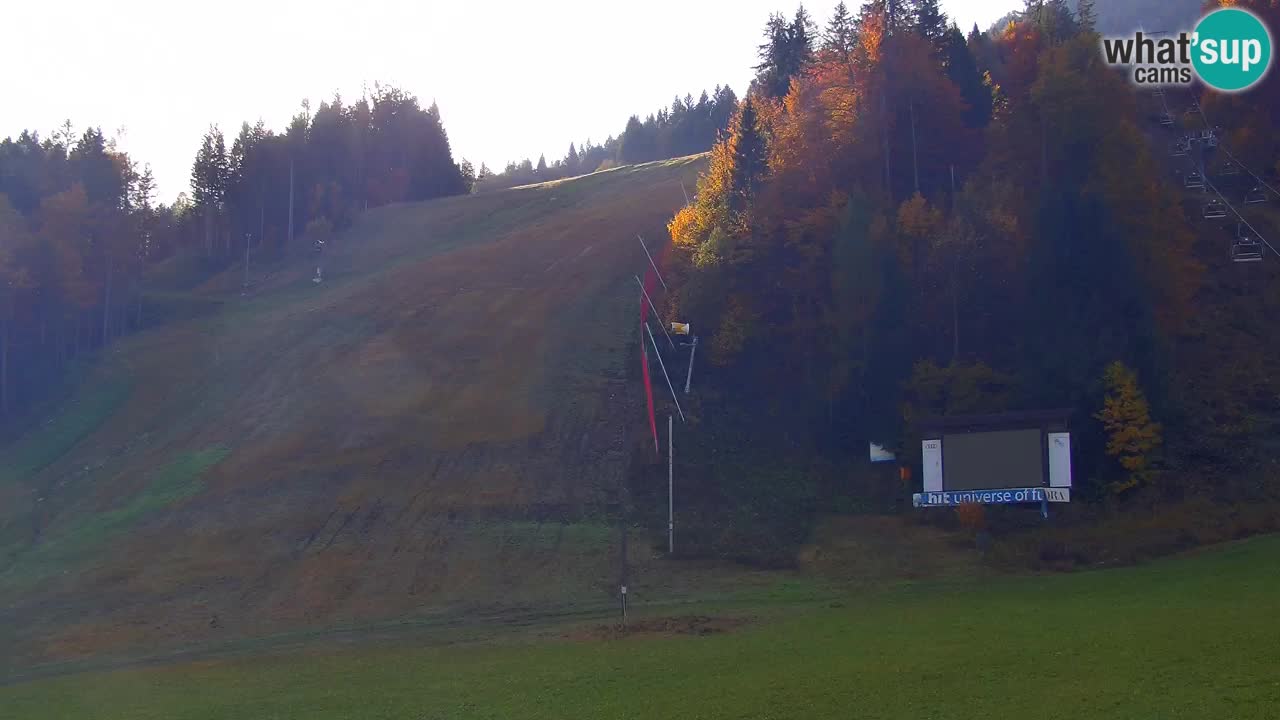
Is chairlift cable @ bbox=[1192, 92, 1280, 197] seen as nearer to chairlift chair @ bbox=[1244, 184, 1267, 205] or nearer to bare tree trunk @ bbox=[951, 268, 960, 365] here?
chairlift chair @ bbox=[1244, 184, 1267, 205]

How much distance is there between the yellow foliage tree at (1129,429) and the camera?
4025 cm

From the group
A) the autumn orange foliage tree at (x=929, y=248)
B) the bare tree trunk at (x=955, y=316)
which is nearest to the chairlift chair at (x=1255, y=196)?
the autumn orange foliage tree at (x=929, y=248)

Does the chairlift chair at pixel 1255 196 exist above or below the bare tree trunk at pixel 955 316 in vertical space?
above

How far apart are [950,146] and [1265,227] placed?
705 inches

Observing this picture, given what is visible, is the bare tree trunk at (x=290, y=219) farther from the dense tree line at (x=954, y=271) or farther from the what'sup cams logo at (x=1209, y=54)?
the what'sup cams logo at (x=1209, y=54)

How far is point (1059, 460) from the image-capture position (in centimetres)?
3906

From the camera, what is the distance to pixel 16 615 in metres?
36.3

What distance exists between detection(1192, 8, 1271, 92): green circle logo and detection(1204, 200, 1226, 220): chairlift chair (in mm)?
9151

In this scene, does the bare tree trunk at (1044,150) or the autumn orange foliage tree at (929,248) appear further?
the bare tree trunk at (1044,150)

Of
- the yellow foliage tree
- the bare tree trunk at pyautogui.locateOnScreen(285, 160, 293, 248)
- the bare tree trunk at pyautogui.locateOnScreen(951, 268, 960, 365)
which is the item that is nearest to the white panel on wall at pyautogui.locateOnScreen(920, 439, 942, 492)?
the yellow foliage tree

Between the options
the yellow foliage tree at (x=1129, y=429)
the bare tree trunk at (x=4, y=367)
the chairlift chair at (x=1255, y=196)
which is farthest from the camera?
the bare tree trunk at (x=4, y=367)

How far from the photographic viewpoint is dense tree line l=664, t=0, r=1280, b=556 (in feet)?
142

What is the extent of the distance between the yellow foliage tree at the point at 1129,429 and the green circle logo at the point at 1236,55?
29.3 meters

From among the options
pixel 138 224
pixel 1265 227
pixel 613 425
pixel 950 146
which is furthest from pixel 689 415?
pixel 138 224
